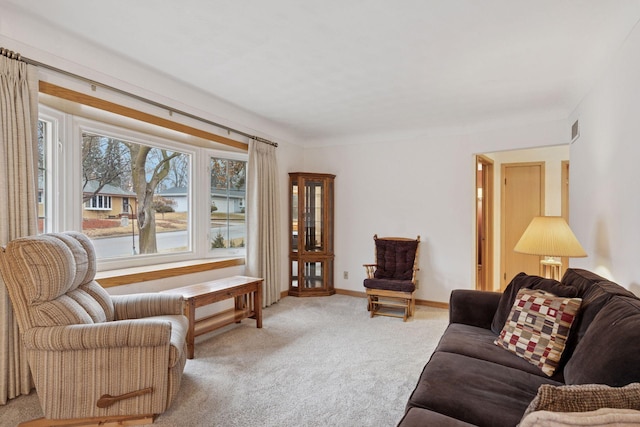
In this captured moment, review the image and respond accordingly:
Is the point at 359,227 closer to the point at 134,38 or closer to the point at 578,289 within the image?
the point at 578,289

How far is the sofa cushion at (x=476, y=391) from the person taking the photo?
133cm

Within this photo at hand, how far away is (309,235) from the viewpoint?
16.7 ft

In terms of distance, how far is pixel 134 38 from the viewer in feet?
7.84

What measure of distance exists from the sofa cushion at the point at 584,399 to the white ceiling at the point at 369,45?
77.5 inches

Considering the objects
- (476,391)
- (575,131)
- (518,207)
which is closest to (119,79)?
(476,391)

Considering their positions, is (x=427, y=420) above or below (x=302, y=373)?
above

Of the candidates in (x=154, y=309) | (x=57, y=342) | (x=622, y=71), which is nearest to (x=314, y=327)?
(x=154, y=309)

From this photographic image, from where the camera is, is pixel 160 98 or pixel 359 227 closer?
pixel 160 98

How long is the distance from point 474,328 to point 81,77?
3.44 m

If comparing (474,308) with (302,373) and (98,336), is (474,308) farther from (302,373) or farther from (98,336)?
(98,336)

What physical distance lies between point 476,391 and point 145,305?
226 cm

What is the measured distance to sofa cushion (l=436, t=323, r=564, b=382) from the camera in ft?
5.79

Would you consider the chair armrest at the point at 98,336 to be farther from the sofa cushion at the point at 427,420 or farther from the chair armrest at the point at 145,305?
the sofa cushion at the point at 427,420

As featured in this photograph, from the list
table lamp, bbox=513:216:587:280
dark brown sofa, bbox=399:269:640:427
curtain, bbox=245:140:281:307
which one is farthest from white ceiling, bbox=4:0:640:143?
dark brown sofa, bbox=399:269:640:427
